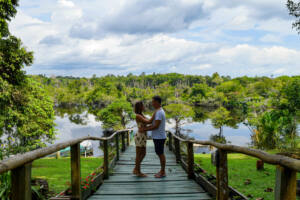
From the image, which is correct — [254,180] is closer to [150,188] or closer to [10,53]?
[150,188]

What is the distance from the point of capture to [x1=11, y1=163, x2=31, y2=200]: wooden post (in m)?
2.02

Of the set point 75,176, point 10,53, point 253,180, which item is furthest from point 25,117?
point 75,176

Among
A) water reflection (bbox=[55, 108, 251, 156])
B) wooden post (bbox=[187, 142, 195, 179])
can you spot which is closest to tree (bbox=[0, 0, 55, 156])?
wooden post (bbox=[187, 142, 195, 179])

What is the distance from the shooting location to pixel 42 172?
1105cm

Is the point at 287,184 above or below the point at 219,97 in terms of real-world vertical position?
above

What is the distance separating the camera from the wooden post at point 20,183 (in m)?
2.02

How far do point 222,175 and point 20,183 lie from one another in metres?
2.45

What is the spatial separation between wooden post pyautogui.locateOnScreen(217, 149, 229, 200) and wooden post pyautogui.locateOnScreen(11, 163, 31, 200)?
2.38m

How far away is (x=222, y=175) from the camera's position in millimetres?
3424

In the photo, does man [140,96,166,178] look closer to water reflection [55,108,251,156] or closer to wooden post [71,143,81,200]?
wooden post [71,143,81,200]

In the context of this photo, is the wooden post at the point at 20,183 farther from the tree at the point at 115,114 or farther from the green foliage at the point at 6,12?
the tree at the point at 115,114

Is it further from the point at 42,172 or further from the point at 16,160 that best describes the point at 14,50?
the point at 16,160

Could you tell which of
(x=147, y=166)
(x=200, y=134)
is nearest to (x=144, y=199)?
(x=147, y=166)

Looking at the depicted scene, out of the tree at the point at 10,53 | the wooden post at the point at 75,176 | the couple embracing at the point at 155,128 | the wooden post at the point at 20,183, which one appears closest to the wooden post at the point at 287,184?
the wooden post at the point at 20,183
